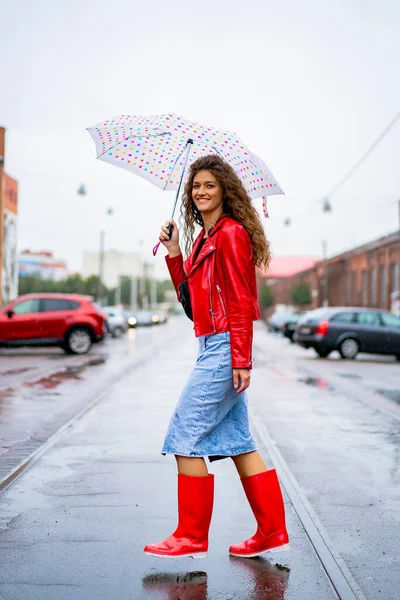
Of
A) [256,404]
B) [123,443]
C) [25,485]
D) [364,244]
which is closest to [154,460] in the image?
[123,443]

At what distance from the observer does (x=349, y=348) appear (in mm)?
22156

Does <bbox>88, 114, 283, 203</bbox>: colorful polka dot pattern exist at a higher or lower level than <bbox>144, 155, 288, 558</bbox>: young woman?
higher

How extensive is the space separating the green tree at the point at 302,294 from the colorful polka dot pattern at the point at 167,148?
228 feet


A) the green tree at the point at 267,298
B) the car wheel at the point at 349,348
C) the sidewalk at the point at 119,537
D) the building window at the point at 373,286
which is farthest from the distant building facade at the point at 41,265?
the sidewalk at the point at 119,537

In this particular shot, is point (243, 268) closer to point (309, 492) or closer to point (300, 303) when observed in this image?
point (309, 492)

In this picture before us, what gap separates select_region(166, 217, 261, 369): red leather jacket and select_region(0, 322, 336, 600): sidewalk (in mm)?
1000

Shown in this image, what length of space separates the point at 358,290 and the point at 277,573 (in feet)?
186

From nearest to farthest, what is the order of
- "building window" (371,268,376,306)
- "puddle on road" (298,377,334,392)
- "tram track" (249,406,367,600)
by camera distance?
"tram track" (249,406,367,600)
"puddle on road" (298,377,334,392)
"building window" (371,268,376,306)

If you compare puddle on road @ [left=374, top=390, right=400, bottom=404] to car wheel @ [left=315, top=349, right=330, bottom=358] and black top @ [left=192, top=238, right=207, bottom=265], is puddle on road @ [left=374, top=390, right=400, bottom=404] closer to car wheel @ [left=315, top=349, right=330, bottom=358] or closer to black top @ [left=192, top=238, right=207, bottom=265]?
black top @ [left=192, top=238, right=207, bottom=265]

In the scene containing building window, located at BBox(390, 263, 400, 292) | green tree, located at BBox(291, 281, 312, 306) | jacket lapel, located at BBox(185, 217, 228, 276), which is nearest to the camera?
jacket lapel, located at BBox(185, 217, 228, 276)

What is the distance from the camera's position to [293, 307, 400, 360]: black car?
870 inches

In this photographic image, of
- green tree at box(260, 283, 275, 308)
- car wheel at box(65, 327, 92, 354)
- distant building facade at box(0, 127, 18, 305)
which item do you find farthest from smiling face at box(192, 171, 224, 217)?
green tree at box(260, 283, 275, 308)

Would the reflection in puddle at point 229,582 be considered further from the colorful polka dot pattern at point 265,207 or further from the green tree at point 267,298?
the green tree at point 267,298

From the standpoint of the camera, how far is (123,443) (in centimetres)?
741
